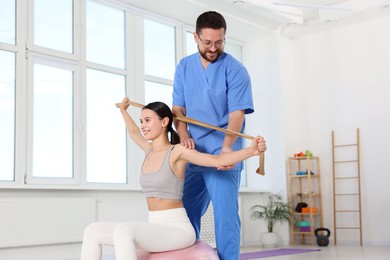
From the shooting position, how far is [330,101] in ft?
26.6

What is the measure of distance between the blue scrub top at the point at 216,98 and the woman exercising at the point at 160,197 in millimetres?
141

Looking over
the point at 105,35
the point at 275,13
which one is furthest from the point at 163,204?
the point at 275,13

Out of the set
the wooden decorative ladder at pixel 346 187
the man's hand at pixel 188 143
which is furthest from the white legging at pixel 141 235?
the wooden decorative ladder at pixel 346 187

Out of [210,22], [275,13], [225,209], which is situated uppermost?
[275,13]

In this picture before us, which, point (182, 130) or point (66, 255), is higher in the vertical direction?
point (182, 130)

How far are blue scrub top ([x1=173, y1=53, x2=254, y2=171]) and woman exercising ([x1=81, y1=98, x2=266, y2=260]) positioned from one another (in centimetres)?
14

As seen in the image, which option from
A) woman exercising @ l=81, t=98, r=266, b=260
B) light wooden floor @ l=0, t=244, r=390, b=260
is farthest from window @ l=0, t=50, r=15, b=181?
woman exercising @ l=81, t=98, r=266, b=260

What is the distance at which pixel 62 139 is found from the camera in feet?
19.0

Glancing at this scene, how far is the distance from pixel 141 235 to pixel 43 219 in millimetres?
3175

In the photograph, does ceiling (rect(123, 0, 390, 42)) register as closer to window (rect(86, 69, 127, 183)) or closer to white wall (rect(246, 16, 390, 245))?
white wall (rect(246, 16, 390, 245))

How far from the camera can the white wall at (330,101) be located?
7531 mm

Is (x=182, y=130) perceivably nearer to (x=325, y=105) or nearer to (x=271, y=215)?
(x=271, y=215)

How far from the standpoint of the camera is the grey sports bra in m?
2.46

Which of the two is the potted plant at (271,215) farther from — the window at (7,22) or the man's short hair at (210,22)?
the man's short hair at (210,22)
